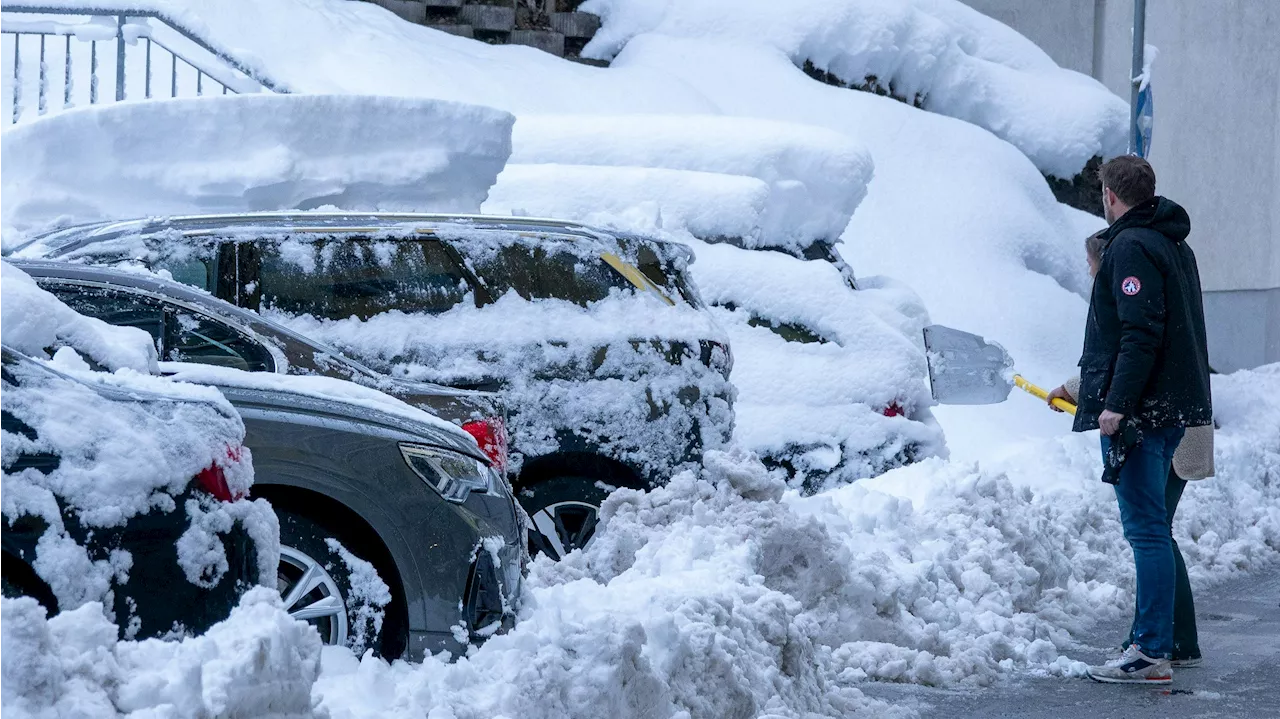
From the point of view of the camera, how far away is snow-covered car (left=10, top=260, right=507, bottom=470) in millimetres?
6082

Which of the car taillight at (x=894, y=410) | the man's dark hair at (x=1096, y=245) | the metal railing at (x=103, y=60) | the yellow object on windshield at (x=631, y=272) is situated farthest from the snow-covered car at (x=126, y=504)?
the metal railing at (x=103, y=60)

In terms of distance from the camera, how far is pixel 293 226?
23.7 feet

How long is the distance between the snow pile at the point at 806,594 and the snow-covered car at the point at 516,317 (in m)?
0.37

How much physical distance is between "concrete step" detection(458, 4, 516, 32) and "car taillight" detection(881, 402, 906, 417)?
9.20 meters

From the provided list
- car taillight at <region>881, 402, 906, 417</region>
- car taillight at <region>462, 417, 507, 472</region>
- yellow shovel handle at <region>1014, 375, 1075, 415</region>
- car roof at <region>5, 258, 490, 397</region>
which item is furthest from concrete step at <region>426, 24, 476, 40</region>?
car taillight at <region>462, 417, 507, 472</region>

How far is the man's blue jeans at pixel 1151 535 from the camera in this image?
612 cm

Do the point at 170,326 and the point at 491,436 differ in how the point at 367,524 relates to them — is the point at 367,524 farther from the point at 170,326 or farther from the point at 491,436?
the point at 170,326

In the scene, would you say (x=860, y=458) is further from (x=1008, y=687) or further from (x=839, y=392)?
(x=1008, y=687)

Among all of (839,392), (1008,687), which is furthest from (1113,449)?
(839,392)

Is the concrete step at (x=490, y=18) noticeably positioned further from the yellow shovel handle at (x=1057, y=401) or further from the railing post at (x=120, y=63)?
the yellow shovel handle at (x=1057, y=401)

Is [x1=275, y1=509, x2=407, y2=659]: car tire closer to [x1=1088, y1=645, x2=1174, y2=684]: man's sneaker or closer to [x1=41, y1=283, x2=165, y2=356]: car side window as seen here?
[x1=41, y1=283, x2=165, y2=356]: car side window

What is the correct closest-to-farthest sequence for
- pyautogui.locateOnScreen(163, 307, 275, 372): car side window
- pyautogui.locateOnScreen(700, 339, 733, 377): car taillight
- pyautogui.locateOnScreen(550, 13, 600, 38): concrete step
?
pyautogui.locateOnScreen(163, 307, 275, 372): car side window
pyautogui.locateOnScreen(700, 339, 733, 377): car taillight
pyautogui.locateOnScreen(550, 13, 600, 38): concrete step

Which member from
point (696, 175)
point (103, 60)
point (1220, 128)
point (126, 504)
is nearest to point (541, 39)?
point (103, 60)

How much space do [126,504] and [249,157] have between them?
726 centimetres
